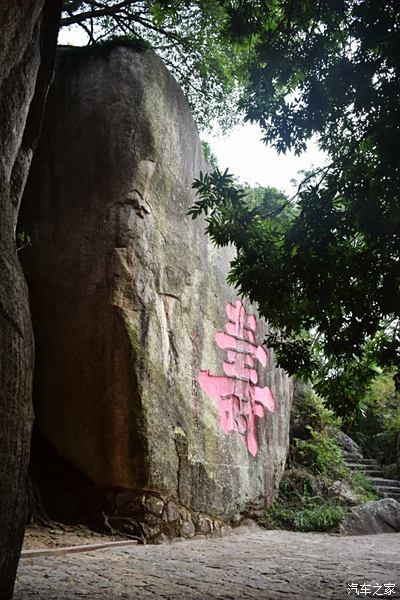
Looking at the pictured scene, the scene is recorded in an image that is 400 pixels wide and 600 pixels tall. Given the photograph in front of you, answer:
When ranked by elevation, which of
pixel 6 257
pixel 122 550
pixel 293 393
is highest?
pixel 293 393

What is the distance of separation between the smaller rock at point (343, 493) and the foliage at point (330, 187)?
213 inches

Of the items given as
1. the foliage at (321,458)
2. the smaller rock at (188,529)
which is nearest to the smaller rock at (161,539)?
the smaller rock at (188,529)

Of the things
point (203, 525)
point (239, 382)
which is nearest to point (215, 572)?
point (203, 525)

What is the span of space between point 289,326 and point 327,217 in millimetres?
919

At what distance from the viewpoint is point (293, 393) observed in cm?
1112

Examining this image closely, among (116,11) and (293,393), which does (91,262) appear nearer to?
(116,11)

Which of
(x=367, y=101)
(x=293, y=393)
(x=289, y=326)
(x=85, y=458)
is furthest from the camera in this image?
(x=293, y=393)

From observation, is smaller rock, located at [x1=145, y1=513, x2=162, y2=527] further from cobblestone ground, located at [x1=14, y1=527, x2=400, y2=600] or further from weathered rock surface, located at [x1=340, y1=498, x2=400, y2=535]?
weathered rock surface, located at [x1=340, y1=498, x2=400, y2=535]

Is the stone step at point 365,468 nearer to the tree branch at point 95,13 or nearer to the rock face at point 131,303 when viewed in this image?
the rock face at point 131,303

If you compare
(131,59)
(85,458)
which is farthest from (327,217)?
(131,59)

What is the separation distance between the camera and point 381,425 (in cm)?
1384

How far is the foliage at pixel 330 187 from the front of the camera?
3490 millimetres

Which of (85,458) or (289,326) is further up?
(289,326)

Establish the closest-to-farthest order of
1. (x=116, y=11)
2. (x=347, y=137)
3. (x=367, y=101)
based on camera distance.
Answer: (x=367, y=101), (x=347, y=137), (x=116, y=11)
